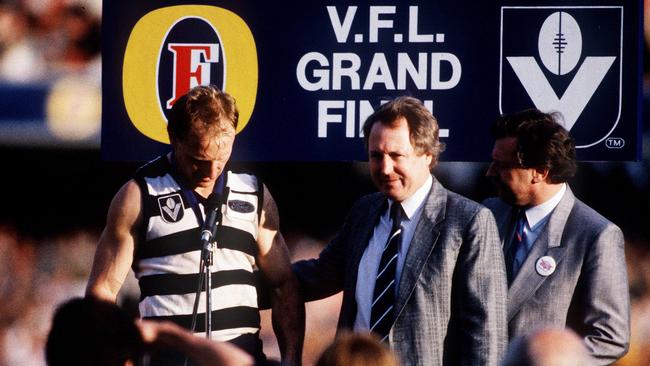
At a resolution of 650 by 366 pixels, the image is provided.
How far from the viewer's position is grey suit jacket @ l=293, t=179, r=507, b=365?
3924 mm

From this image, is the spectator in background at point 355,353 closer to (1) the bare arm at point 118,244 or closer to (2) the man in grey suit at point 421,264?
(2) the man in grey suit at point 421,264

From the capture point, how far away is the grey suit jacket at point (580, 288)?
405cm

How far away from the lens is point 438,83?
5090 mm

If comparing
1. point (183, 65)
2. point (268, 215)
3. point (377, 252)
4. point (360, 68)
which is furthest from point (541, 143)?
point (183, 65)

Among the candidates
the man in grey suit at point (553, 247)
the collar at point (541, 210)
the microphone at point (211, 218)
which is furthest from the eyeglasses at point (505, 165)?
the microphone at point (211, 218)

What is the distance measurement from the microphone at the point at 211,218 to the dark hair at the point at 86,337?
4.05ft

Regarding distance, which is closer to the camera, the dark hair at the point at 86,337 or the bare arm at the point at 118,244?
the dark hair at the point at 86,337

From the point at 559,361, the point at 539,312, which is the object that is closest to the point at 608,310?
the point at 539,312

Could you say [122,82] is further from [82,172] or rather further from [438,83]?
[438,83]

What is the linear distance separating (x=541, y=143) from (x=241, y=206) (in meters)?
1.09

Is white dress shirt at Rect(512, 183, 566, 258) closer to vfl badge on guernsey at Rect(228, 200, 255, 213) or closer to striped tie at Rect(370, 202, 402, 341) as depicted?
striped tie at Rect(370, 202, 402, 341)

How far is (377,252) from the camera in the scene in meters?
4.12

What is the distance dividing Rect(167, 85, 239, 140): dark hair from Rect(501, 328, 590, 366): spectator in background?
191 centimetres

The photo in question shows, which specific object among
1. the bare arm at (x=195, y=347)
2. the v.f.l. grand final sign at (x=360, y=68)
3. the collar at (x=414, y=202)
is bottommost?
the bare arm at (x=195, y=347)
